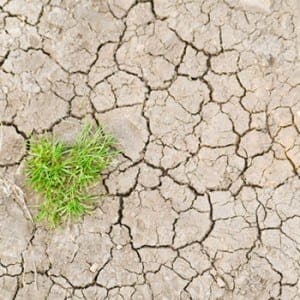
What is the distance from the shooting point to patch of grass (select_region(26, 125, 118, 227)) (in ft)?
13.0

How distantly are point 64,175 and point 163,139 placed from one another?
64cm

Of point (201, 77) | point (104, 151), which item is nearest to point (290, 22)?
point (201, 77)

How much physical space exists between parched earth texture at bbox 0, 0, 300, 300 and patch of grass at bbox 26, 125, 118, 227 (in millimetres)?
76

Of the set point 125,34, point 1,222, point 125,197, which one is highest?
point 125,34

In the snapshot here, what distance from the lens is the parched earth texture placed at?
156 inches

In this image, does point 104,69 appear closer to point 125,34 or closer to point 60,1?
point 125,34

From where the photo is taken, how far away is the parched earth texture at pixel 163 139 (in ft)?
13.0

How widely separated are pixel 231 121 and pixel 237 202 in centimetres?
50

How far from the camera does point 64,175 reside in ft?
13.1

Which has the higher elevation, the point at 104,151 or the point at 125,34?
the point at 125,34

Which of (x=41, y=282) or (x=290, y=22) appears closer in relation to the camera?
(x=41, y=282)

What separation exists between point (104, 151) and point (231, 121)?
0.80m

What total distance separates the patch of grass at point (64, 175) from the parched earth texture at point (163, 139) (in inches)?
3.0

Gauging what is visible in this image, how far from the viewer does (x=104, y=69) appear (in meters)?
4.18
